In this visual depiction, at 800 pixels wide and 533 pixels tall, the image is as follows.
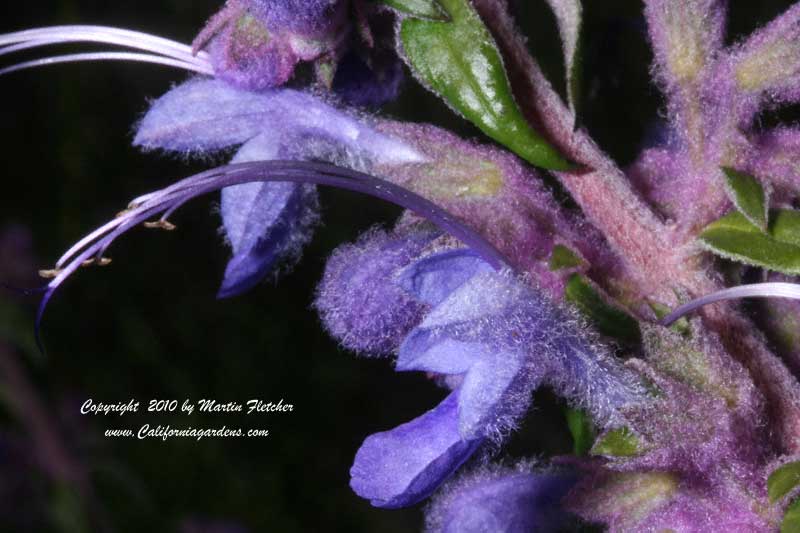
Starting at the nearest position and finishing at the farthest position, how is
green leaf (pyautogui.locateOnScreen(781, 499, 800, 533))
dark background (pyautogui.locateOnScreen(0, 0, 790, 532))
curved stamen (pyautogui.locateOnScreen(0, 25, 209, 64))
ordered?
green leaf (pyautogui.locateOnScreen(781, 499, 800, 533)) → curved stamen (pyautogui.locateOnScreen(0, 25, 209, 64)) → dark background (pyautogui.locateOnScreen(0, 0, 790, 532))

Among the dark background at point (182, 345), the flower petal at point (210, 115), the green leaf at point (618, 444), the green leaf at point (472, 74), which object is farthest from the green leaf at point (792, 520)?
the dark background at point (182, 345)

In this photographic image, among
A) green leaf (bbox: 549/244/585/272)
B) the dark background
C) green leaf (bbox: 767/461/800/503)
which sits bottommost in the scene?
the dark background

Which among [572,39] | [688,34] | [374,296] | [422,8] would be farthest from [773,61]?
[374,296]

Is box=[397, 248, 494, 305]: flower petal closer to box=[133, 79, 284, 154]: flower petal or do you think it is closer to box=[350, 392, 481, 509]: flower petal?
box=[350, 392, 481, 509]: flower petal

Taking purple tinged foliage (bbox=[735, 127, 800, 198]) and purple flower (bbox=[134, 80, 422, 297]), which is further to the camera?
→ purple flower (bbox=[134, 80, 422, 297])

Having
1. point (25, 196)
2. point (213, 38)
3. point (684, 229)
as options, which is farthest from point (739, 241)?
point (25, 196)

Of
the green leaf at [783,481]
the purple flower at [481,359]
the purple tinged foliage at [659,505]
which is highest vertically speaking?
the purple flower at [481,359]

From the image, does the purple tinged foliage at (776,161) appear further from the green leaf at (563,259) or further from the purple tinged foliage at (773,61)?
the green leaf at (563,259)

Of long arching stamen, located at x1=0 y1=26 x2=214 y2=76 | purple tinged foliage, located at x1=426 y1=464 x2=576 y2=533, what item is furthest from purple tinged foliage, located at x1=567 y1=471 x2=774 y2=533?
long arching stamen, located at x1=0 y1=26 x2=214 y2=76
